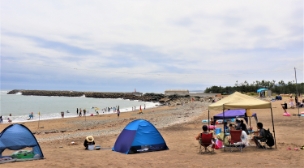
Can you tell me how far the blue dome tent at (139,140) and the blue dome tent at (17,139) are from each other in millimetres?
2802

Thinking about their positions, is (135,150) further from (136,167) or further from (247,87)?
(247,87)

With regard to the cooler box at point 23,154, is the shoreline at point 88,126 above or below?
below

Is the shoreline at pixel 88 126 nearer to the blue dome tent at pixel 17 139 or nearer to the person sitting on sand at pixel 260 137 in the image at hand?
the blue dome tent at pixel 17 139

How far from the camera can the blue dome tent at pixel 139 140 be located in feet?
32.3

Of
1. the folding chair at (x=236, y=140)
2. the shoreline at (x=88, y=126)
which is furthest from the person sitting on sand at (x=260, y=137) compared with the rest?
the shoreline at (x=88, y=126)

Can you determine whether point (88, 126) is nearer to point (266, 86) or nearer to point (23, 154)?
point (23, 154)

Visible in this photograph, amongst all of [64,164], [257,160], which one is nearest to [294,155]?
[257,160]

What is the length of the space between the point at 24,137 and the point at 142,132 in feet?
13.1

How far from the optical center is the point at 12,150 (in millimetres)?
8828

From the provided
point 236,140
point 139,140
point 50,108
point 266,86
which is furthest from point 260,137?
point 266,86

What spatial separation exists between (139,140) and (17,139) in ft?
13.3

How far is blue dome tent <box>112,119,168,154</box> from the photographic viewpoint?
9836 millimetres

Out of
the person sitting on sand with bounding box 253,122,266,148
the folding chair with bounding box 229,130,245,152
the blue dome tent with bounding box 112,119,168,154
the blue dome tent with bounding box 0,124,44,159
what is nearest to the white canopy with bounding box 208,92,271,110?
the person sitting on sand with bounding box 253,122,266,148

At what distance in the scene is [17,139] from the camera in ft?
29.7
